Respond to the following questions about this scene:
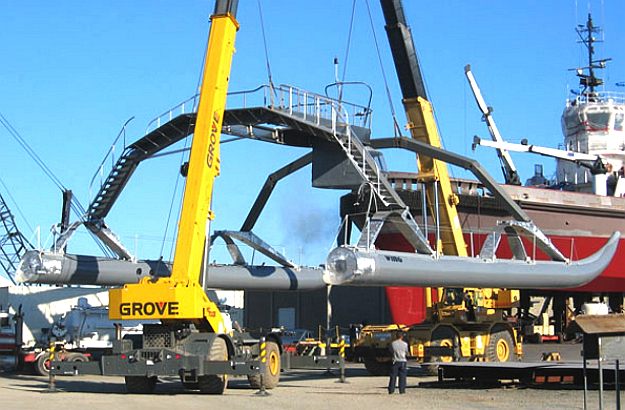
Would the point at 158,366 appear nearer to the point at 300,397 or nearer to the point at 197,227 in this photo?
the point at 300,397

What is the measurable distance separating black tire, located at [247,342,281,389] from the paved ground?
0.26 metres

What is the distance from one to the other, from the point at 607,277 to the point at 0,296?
83.4 feet

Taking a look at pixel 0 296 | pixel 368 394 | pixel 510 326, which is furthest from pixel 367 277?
pixel 0 296

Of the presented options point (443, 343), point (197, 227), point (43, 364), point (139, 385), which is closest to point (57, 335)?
point (43, 364)

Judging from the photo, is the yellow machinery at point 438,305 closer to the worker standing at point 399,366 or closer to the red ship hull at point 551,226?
the worker standing at point 399,366

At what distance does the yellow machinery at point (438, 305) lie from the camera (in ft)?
91.2

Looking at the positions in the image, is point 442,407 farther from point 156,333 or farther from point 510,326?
point 510,326

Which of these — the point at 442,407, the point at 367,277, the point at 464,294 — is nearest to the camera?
the point at 442,407

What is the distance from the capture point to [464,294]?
2912 centimetres

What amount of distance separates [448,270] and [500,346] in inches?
202

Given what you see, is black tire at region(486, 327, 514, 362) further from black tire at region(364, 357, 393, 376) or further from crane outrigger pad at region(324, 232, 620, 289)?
black tire at region(364, 357, 393, 376)

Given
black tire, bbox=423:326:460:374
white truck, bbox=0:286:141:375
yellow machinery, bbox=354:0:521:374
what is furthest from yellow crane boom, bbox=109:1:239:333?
black tire, bbox=423:326:460:374

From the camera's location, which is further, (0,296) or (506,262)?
(0,296)

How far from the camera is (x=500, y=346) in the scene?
2897cm
